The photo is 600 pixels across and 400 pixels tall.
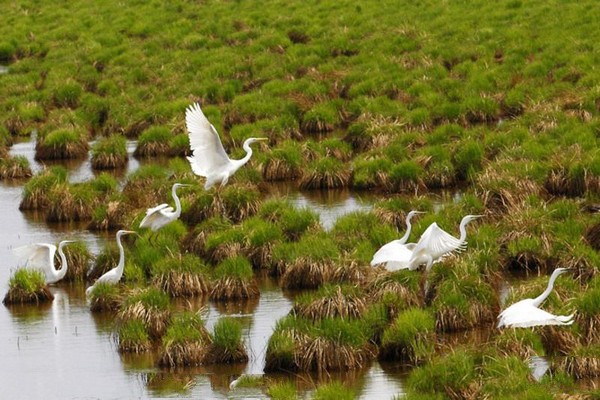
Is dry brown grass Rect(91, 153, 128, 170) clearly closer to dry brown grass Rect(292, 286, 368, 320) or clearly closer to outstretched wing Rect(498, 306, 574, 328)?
dry brown grass Rect(292, 286, 368, 320)

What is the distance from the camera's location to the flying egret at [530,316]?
1406 centimetres

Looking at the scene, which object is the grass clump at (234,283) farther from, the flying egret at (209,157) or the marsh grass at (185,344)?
the flying egret at (209,157)

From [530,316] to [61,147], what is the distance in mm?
17306

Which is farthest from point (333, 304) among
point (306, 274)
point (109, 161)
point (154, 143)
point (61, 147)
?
point (61, 147)

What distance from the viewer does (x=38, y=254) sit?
1936 cm

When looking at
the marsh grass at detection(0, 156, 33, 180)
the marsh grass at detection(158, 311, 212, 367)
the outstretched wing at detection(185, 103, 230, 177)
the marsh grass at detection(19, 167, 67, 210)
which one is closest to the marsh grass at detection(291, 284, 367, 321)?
the marsh grass at detection(158, 311, 212, 367)

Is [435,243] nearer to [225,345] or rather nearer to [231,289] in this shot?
[225,345]

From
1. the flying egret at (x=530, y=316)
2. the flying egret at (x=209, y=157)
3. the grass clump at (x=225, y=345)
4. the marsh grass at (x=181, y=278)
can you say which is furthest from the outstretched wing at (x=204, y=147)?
the flying egret at (x=530, y=316)

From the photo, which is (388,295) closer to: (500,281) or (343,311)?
(343,311)

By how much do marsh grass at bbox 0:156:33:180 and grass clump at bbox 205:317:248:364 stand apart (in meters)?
13.3

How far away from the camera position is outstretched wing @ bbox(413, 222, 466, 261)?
16.1 meters

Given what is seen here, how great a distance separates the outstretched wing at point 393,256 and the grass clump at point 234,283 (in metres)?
2.09

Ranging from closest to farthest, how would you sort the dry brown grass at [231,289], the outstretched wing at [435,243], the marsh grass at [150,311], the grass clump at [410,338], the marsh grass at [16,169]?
the grass clump at [410,338] → the outstretched wing at [435,243] → the marsh grass at [150,311] → the dry brown grass at [231,289] → the marsh grass at [16,169]

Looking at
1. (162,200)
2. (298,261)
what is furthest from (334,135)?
(298,261)
